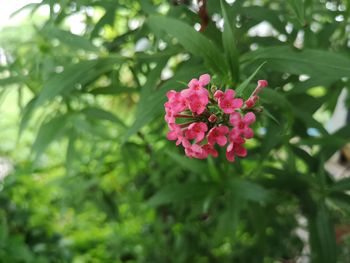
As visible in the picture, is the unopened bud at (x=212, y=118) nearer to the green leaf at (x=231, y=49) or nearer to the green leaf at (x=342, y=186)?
the green leaf at (x=231, y=49)

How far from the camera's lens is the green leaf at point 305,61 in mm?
624

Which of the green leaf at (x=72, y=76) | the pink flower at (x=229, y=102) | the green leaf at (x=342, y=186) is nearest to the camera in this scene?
the pink flower at (x=229, y=102)

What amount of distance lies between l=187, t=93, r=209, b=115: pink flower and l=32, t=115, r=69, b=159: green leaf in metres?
0.48

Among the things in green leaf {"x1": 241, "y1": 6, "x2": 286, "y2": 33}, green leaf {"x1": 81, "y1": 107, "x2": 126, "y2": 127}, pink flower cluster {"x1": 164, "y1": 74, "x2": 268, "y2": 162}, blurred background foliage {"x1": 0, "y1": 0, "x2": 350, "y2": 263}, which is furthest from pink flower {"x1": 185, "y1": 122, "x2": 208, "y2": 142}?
green leaf {"x1": 81, "y1": 107, "x2": 126, "y2": 127}

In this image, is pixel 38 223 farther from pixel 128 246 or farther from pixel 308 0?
pixel 308 0

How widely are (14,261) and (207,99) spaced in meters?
0.87

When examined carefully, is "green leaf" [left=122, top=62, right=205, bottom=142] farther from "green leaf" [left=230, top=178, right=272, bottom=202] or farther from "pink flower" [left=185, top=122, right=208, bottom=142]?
"green leaf" [left=230, top=178, right=272, bottom=202]

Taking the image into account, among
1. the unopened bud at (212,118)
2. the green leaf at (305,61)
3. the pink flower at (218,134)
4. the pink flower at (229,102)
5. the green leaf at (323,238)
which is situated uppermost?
the pink flower at (229,102)

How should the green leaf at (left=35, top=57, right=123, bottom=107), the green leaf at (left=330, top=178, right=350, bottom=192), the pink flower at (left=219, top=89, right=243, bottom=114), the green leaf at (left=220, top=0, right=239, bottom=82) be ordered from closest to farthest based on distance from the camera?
the pink flower at (left=219, top=89, right=243, bottom=114)
the green leaf at (left=220, top=0, right=239, bottom=82)
the green leaf at (left=35, top=57, right=123, bottom=107)
the green leaf at (left=330, top=178, right=350, bottom=192)

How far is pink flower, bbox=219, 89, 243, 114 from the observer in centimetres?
46

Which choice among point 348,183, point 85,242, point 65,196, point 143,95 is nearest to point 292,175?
point 348,183

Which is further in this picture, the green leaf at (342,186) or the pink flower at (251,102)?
the green leaf at (342,186)

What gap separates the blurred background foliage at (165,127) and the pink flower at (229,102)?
4.7 inches

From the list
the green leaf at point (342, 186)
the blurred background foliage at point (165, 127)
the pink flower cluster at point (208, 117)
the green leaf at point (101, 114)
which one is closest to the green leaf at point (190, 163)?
the blurred background foliage at point (165, 127)
